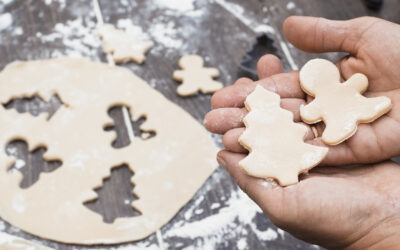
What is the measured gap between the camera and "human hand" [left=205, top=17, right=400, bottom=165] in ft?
3.65

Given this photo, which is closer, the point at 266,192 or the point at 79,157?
the point at 266,192

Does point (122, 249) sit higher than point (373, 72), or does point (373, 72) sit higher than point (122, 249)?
point (373, 72)

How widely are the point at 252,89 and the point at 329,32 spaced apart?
286 mm

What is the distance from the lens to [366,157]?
1109 millimetres

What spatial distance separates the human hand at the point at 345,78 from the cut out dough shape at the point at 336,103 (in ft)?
0.10

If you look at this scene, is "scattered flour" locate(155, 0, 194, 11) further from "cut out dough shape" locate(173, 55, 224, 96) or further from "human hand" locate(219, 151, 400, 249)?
"human hand" locate(219, 151, 400, 249)

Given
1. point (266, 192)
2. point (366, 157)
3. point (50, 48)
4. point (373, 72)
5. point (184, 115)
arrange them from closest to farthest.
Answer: point (266, 192) → point (366, 157) → point (373, 72) → point (184, 115) → point (50, 48)

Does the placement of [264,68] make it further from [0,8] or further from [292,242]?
[0,8]

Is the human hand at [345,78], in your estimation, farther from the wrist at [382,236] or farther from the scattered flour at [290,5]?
the scattered flour at [290,5]

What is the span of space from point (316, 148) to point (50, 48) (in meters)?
1.25

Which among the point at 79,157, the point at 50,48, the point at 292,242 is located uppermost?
the point at 50,48

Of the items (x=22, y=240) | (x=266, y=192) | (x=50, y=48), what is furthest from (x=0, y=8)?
(x=266, y=192)

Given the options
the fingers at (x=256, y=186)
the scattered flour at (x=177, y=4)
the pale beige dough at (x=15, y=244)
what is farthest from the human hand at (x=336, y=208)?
the scattered flour at (x=177, y=4)

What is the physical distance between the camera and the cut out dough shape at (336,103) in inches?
44.2
